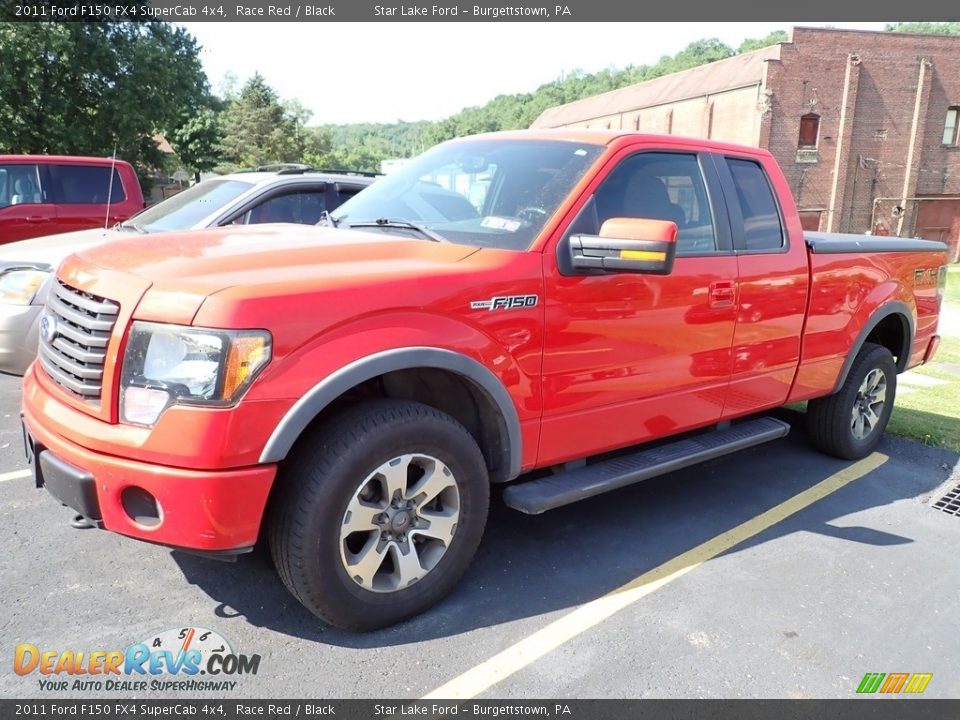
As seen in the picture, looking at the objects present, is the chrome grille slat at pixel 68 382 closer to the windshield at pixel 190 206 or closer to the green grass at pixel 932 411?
the windshield at pixel 190 206

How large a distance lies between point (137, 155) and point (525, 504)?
28239 mm

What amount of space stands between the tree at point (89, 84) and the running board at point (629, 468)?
20.4 metres

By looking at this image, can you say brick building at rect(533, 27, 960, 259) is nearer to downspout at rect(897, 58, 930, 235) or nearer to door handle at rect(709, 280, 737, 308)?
downspout at rect(897, 58, 930, 235)

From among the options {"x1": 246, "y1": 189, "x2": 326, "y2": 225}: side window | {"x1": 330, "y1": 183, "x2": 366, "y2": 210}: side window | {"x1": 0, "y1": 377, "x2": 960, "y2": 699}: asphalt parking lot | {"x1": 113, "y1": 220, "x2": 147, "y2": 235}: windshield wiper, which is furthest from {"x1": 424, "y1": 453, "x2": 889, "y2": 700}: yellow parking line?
{"x1": 113, "y1": 220, "x2": 147, "y2": 235}: windshield wiper

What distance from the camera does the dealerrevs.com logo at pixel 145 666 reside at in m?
2.54

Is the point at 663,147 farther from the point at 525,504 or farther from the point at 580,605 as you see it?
the point at 580,605

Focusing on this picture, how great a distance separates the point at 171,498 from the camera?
2.40 m

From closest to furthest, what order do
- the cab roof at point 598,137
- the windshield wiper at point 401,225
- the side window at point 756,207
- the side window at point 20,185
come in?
the windshield wiper at point 401,225, the cab roof at point 598,137, the side window at point 756,207, the side window at point 20,185

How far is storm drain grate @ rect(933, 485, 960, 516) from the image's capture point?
4.42 meters

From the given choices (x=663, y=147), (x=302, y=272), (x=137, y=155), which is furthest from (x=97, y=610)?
(x=137, y=155)

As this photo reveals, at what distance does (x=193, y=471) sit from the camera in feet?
7.80

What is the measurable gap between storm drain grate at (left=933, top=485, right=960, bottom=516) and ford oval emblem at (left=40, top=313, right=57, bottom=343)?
4.90m

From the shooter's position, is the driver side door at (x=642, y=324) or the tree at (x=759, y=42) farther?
the tree at (x=759, y=42)
